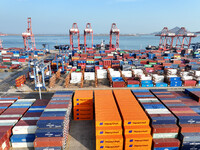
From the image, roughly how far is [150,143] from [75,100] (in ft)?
38.2

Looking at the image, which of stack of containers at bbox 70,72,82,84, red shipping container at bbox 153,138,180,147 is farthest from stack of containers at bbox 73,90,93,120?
stack of containers at bbox 70,72,82,84

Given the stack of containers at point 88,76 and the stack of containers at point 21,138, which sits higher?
the stack of containers at point 88,76

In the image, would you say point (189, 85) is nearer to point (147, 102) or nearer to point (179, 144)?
point (147, 102)

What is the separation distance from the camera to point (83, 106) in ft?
71.8

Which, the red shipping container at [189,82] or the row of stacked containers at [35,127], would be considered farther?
the red shipping container at [189,82]

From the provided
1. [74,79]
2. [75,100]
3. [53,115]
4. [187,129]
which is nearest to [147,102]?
[187,129]

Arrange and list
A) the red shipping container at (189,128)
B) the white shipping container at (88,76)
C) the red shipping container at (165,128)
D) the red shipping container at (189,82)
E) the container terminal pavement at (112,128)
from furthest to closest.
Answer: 1. the white shipping container at (88,76)
2. the red shipping container at (189,82)
3. the red shipping container at (189,128)
4. the red shipping container at (165,128)
5. the container terminal pavement at (112,128)

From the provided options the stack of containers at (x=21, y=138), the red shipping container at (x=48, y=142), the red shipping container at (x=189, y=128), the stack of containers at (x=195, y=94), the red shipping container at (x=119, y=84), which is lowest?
the stack of containers at (x=21, y=138)

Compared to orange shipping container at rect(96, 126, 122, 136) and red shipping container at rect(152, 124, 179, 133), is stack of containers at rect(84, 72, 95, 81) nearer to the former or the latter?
orange shipping container at rect(96, 126, 122, 136)

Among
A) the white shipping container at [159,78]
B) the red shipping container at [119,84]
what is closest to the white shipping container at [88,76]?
the red shipping container at [119,84]

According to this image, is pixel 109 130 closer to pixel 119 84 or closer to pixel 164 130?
pixel 164 130

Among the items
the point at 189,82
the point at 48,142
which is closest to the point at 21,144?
the point at 48,142

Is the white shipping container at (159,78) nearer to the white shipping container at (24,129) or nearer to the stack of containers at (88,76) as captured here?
the stack of containers at (88,76)

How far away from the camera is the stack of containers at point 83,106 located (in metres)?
21.8
